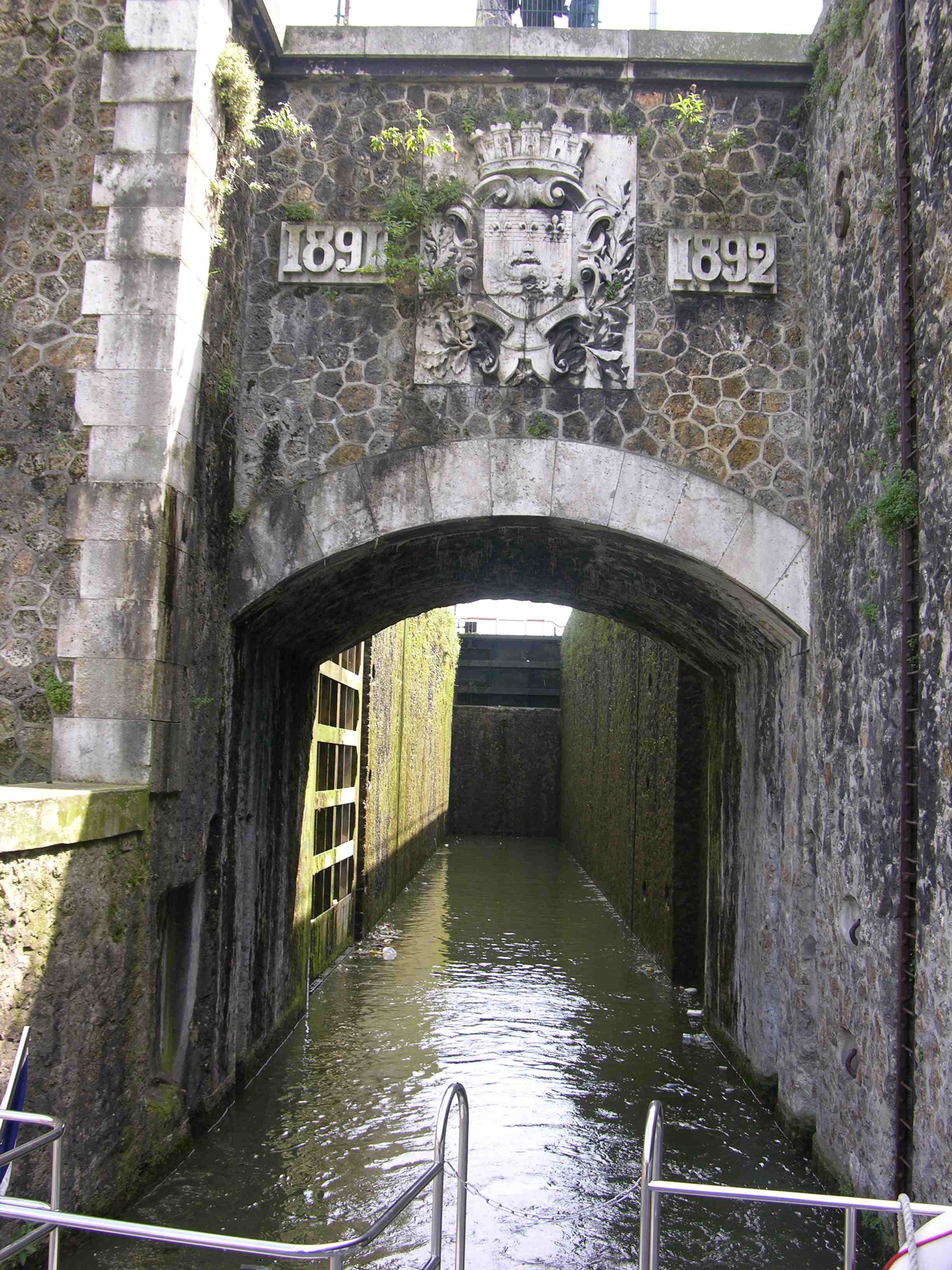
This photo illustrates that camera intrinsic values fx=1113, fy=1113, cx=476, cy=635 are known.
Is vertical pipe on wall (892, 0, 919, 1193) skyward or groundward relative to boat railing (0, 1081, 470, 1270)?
skyward

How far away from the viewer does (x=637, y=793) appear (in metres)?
12.2

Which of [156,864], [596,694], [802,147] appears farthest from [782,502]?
[596,694]

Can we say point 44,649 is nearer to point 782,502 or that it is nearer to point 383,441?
point 383,441

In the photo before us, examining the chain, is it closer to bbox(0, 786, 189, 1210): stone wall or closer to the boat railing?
the boat railing

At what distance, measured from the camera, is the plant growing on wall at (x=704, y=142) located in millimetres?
6422

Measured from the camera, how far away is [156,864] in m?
5.21

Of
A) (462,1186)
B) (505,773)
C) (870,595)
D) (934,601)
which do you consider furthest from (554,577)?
(505,773)

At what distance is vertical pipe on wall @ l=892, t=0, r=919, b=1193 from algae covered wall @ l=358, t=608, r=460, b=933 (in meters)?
7.40

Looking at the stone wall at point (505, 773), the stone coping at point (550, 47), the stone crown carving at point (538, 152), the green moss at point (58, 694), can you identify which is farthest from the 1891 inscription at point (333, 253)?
the stone wall at point (505, 773)

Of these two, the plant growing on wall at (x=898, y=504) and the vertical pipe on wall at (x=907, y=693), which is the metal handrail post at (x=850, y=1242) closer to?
the vertical pipe on wall at (x=907, y=693)

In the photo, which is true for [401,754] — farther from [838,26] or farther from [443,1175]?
[443,1175]

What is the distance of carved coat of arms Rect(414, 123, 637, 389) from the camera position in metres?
6.37

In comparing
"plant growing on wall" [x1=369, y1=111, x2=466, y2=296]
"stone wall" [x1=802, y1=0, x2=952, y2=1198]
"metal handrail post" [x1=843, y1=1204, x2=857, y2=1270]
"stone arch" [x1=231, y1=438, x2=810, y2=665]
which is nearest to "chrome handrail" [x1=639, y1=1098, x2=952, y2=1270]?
"metal handrail post" [x1=843, y1=1204, x2=857, y2=1270]

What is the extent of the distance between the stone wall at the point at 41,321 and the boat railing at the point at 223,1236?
6.77 ft
